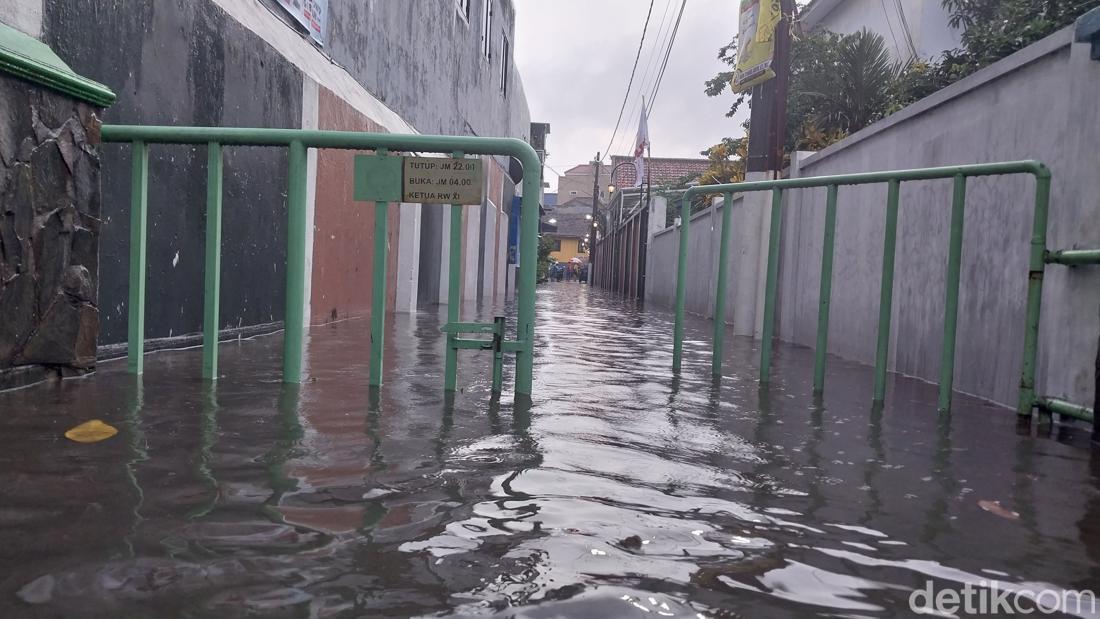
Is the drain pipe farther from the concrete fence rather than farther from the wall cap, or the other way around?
the wall cap

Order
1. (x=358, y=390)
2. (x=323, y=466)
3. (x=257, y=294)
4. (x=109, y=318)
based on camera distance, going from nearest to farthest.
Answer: (x=323, y=466)
(x=358, y=390)
(x=109, y=318)
(x=257, y=294)

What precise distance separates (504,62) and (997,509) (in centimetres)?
2344

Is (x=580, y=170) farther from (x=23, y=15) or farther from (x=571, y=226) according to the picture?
(x=23, y=15)

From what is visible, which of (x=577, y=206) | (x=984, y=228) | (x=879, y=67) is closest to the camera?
(x=984, y=228)

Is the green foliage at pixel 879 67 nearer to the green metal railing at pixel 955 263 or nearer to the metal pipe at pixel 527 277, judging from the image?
the green metal railing at pixel 955 263

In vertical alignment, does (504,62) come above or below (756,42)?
above

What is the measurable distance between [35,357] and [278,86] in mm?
3916

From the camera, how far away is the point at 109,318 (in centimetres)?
497

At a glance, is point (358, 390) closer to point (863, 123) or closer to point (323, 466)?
point (323, 466)

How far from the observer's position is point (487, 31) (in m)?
21.1

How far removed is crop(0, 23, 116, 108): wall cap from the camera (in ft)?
11.7

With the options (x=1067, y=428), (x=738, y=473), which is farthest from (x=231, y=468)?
(x=1067, y=428)

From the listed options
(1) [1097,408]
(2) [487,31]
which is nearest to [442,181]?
(1) [1097,408]

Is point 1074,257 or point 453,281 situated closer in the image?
point 1074,257
